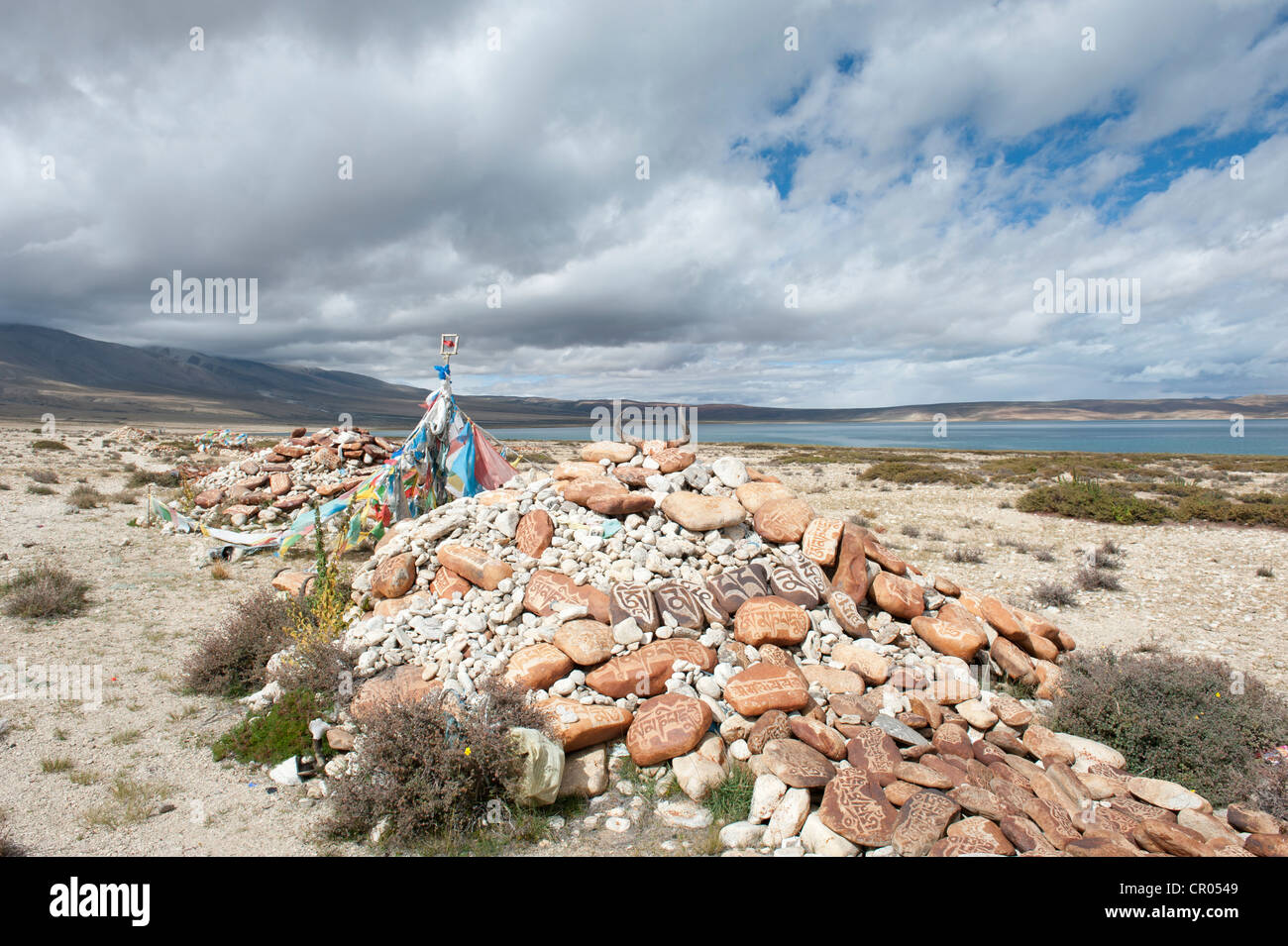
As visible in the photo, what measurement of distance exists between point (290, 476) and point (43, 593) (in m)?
8.58

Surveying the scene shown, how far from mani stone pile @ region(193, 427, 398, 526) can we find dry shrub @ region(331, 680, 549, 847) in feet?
41.1

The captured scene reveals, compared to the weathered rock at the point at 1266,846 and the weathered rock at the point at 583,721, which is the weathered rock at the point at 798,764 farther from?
the weathered rock at the point at 1266,846

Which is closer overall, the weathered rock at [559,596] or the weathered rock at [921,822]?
the weathered rock at [921,822]

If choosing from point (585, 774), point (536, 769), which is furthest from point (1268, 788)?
point (536, 769)

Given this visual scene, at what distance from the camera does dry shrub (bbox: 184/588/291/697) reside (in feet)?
22.2

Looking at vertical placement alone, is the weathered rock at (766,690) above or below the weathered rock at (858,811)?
above

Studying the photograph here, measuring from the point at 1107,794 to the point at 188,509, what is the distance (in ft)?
66.7

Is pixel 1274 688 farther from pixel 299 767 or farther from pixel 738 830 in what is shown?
pixel 299 767

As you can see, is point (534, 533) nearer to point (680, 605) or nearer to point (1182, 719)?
point (680, 605)

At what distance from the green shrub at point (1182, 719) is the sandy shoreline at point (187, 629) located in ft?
7.17

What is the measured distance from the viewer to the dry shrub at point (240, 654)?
22.2 ft

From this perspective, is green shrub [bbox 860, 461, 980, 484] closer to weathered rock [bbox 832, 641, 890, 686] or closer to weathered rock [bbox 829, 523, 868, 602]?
weathered rock [bbox 829, 523, 868, 602]

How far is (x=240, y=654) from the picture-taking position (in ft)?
23.0

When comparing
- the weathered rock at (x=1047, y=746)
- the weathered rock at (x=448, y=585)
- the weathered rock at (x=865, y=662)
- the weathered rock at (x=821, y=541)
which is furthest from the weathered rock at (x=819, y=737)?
the weathered rock at (x=448, y=585)
